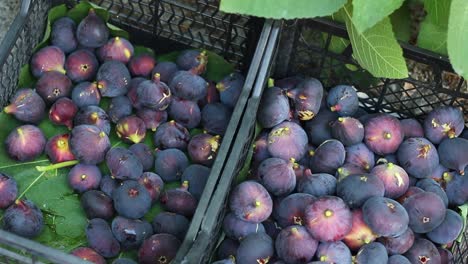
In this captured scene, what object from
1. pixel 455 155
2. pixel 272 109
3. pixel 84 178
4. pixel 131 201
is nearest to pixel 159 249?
pixel 131 201

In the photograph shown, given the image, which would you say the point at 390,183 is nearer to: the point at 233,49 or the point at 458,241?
the point at 458,241

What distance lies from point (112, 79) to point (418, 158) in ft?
1.83

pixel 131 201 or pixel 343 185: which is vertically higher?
pixel 343 185

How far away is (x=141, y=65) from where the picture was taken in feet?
4.53

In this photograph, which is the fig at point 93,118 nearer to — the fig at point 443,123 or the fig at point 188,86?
the fig at point 188,86

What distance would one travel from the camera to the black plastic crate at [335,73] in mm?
1186

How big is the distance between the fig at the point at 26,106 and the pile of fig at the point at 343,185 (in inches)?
15.4

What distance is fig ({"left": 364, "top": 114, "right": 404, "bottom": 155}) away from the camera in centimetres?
126

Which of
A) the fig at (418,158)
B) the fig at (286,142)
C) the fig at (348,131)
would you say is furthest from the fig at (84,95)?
the fig at (418,158)

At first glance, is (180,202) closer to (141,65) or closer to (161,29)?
(141,65)

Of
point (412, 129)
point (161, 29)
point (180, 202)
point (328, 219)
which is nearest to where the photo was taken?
point (328, 219)

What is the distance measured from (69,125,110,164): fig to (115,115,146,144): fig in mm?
48

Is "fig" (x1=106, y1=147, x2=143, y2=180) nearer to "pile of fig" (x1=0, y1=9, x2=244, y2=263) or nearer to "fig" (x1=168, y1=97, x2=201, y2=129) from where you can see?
"pile of fig" (x1=0, y1=9, x2=244, y2=263)

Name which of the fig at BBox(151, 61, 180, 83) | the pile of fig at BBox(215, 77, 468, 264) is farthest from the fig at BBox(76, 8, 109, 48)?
the pile of fig at BBox(215, 77, 468, 264)
